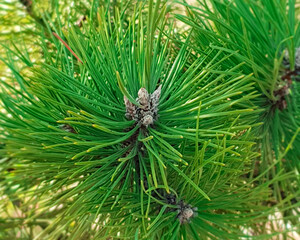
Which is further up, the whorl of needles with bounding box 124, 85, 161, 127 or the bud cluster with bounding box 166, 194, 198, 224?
the whorl of needles with bounding box 124, 85, 161, 127

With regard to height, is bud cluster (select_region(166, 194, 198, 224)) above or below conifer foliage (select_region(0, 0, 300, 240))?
below

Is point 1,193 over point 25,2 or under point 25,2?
under

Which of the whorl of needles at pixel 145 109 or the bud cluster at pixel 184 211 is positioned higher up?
the whorl of needles at pixel 145 109

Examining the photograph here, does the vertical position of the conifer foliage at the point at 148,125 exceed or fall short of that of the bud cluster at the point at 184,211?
it exceeds it

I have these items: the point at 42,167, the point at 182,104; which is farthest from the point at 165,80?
the point at 42,167

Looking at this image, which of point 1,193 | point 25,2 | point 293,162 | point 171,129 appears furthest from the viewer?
point 25,2

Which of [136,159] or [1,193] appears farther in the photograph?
[1,193]

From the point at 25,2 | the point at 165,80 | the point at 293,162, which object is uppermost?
the point at 25,2

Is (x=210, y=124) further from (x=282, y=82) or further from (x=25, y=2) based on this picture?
(x=25, y=2)
